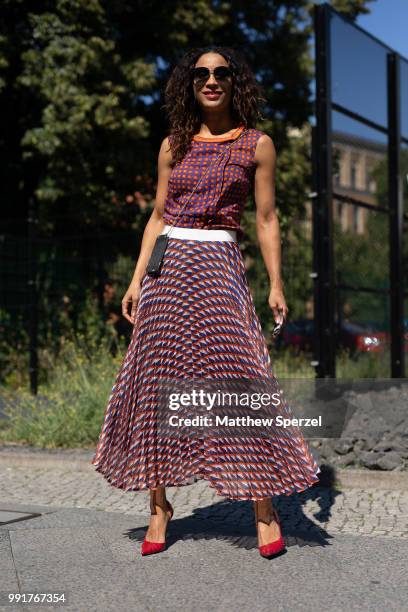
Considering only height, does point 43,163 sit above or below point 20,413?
above

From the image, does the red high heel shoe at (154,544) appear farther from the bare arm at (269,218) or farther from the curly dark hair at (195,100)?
the curly dark hair at (195,100)

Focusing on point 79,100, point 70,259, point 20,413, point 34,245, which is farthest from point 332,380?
point 79,100

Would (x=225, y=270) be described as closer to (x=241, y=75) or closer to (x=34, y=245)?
(x=241, y=75)

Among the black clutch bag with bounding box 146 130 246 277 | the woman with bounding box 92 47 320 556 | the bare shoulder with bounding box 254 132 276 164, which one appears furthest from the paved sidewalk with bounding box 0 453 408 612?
the bare shoulder with bounding box 254 132 276 164

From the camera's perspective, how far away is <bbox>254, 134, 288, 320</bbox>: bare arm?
3957 millimetres

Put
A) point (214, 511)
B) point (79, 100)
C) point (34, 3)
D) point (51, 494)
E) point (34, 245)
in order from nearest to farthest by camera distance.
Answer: point (214, 511) → point (51, 494) → point (34, 245) → point (79, 100) → point (34, 3)

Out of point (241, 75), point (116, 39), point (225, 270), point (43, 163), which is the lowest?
point (225, 270)

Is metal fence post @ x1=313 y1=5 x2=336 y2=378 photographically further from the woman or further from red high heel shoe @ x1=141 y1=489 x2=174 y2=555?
red high heel shoe @ x1=141 y1=489 x2=174 y2=555

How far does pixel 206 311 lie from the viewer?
3.90 meters

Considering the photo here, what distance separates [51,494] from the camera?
18.1 ft

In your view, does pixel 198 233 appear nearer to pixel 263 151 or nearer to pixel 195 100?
pixel 263 151

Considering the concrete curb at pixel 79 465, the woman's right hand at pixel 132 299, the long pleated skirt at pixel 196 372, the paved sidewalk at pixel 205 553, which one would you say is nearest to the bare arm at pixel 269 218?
the long pleated skirt at pixel 196 372

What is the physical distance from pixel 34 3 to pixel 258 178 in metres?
12.9

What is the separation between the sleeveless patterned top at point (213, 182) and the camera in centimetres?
390
